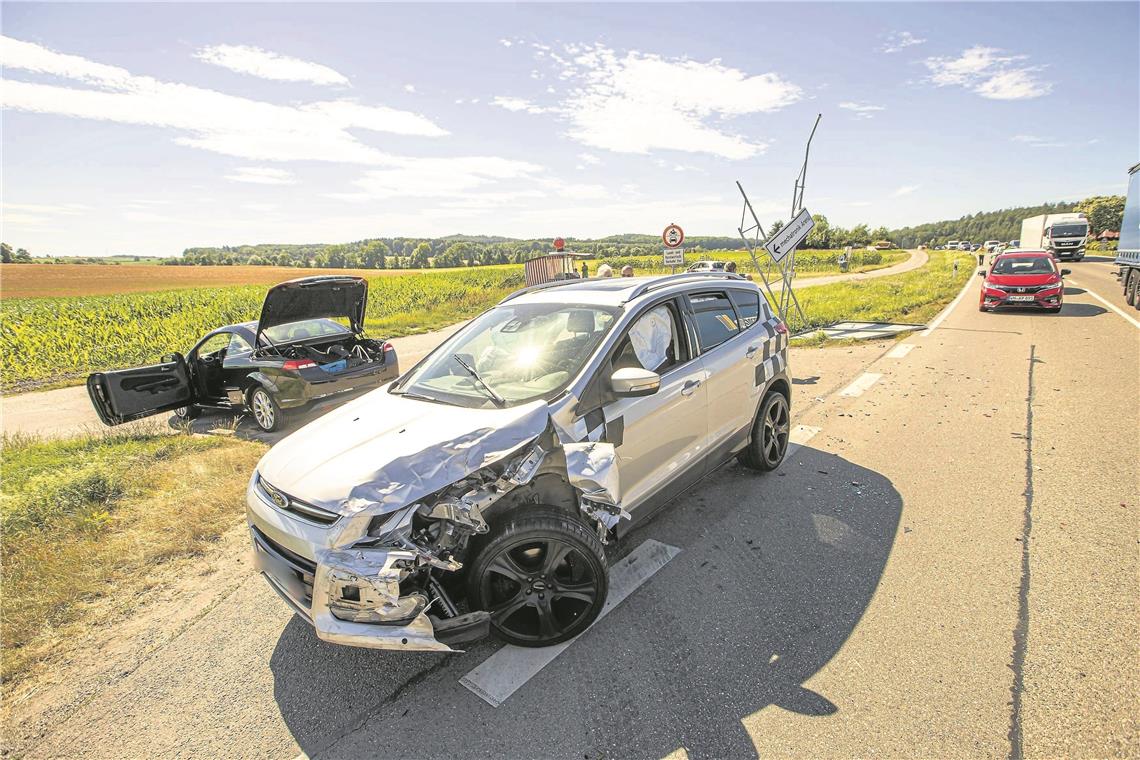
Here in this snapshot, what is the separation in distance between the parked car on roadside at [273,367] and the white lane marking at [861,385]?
649 centimetres

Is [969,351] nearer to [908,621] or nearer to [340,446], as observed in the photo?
[908,621]

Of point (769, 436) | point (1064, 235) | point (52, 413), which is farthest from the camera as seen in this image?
point (1064, 235)

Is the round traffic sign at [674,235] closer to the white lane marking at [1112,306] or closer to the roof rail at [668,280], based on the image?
the roof rail at [668,280]

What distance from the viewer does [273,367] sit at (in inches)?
267

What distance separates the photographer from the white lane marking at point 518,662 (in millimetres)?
2510

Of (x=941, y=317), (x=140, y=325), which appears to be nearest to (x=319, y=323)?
(x=140, y=325)

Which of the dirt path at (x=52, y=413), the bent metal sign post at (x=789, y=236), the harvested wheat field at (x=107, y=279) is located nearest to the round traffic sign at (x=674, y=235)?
the bent metal sign post at (x=789, y=236)

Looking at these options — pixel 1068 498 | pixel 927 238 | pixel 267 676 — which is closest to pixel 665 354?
pixel 267 676

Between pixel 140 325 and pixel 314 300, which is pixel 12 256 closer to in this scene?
pixel 140 325

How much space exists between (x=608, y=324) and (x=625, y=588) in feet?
5.46

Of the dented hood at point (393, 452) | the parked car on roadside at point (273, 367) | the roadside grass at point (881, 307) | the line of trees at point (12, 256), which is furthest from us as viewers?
the line of trees at point (12, 256)

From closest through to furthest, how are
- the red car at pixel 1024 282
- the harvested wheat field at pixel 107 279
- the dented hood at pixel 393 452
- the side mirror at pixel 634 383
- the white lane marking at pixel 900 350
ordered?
the dented hood at pixel 393 452 < the side mirror at pixel 634 383 < the white lane marking at pixel 900 350 < the red car at pixel 1024 282 < the harvested wheat field at pixel 107 279

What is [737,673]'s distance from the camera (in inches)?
98.8

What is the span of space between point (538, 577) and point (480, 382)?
1219 millimetres
